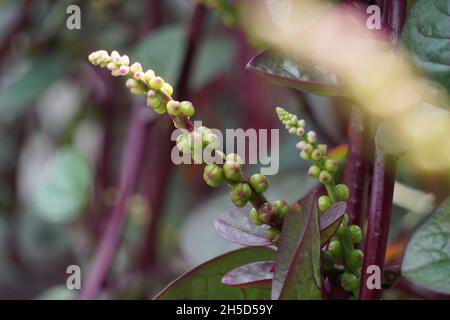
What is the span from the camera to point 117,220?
0.71 metres

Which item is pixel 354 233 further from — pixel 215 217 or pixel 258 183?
pixel 215 217

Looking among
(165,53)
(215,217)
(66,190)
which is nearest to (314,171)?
(215,217)

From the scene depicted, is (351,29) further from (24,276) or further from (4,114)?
(24,276)

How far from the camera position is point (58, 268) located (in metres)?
1.15

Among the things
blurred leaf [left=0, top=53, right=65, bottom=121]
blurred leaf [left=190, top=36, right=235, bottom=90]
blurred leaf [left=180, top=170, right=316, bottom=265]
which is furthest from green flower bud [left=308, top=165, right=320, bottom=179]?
blurred leaf [left=0, top=53, right=65, bottom=121]

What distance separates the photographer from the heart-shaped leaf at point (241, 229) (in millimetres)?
330

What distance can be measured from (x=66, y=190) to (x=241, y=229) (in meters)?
0.54

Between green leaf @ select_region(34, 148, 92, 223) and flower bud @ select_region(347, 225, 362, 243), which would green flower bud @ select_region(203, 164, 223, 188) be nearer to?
flower bud @ select_region(347, 225, 362, 243)

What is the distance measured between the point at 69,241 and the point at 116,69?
0.86 m

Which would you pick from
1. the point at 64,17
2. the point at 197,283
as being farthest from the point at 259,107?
the point at 197,283

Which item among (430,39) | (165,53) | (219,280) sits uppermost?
(165,53)

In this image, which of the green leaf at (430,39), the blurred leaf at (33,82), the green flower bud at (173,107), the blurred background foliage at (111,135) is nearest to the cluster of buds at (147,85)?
the green flower bud at (173,107)

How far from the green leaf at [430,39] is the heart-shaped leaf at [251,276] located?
4.6 inches

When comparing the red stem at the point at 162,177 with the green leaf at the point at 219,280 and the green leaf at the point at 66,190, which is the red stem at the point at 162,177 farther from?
the green leaf at the point at 219,280
